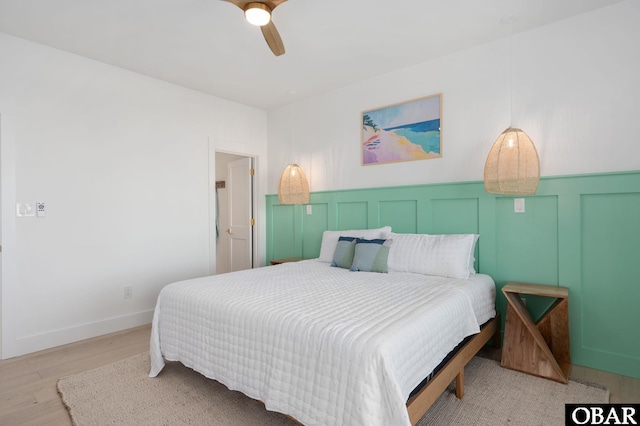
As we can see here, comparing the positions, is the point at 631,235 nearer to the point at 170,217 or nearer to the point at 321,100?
the point at 321,100

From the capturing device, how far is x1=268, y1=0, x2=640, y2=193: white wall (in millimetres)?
2396

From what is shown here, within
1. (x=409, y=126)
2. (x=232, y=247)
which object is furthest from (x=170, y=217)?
(x=409, y=126)

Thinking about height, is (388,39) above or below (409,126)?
above

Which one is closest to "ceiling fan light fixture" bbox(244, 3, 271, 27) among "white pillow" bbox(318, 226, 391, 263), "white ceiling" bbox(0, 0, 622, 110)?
"white ceiling" bbox(0, 0, 622, 110)

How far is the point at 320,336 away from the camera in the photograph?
151cm

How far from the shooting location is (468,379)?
2.31 metres

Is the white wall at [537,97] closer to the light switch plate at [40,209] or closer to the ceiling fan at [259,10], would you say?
the ceiling fan at [259,10]

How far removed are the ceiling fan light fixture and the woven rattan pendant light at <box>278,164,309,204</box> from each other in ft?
7.08

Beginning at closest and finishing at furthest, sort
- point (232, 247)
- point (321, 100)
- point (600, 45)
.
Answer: point (600, 45) < point (321, 100) < point (232, 247)

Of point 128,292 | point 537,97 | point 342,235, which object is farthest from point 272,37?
point 128,292

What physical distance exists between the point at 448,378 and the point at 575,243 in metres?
1.54

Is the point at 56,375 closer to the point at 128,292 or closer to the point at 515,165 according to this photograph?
the point at 128,292

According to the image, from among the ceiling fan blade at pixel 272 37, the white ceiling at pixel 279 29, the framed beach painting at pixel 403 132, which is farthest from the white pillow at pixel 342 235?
the ceiling fan blade at pixel 272 37

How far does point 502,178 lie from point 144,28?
304 centimetres
